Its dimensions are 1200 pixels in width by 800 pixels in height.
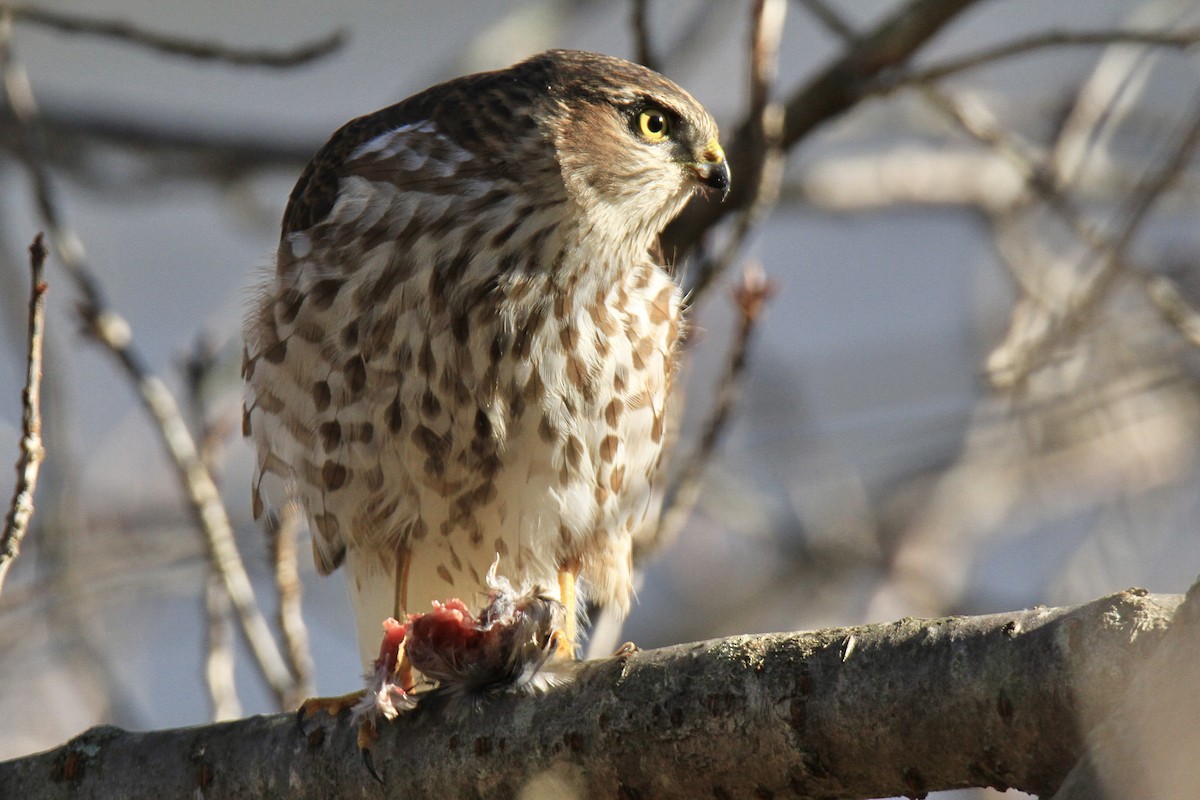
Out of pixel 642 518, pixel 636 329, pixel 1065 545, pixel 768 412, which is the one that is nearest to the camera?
pixel 636 329

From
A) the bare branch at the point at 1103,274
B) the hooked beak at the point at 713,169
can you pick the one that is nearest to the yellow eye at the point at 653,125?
the hooked beak at the point at 713,169

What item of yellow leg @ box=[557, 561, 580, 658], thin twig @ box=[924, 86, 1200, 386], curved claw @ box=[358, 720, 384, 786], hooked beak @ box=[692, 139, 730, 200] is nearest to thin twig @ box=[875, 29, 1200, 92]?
thin twig @ box=[924, 86, 1200, 386]

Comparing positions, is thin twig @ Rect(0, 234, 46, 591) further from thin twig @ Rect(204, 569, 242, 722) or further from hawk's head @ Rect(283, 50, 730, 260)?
thin twig @ Rect(204, 569, 242, 722)

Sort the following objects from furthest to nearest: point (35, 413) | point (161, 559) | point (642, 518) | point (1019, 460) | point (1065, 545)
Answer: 1. point (1065, 545)
2. point (1019, 460)
3. point (161, 559)
4. point (642, 518)
5. point (35, 413)

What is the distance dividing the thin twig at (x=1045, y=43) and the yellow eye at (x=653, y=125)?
0.70 metres

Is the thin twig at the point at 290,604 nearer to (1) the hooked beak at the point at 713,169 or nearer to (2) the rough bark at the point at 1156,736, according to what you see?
(1) the hooked beak at the point at 713,169

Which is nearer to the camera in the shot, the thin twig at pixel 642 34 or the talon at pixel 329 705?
the talon at pixel 329 705

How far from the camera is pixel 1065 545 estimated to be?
850 centimetres

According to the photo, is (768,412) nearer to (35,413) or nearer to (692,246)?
(692,246)

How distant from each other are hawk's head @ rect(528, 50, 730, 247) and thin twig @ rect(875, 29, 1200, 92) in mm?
656

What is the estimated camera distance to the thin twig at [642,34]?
413 centimetres

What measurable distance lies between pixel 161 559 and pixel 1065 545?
5355mm

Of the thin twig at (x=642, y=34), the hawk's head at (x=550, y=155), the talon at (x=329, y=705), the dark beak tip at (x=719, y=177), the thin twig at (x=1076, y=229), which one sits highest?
the thin twig at (x=642, y=34)

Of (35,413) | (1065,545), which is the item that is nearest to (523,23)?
(35,413)
